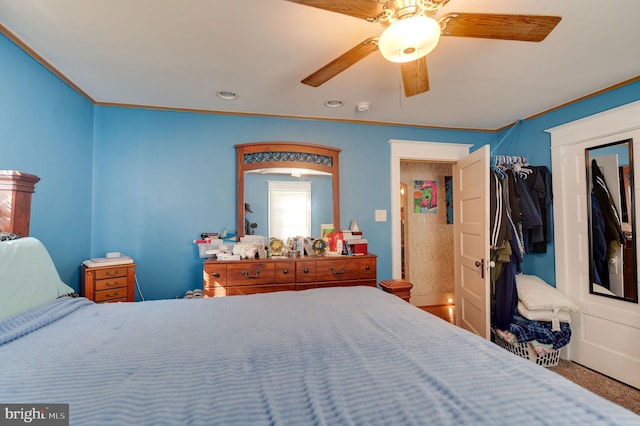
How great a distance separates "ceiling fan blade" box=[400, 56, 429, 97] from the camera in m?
1.55

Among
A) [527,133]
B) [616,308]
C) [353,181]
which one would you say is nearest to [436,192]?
[527,133]

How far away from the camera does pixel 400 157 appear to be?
3307mm

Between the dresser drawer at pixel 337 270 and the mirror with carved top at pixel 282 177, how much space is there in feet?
1.57

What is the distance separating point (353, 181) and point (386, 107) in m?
0.84

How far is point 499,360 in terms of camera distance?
0.84m

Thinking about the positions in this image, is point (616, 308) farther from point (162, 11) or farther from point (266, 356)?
point (162, 11)

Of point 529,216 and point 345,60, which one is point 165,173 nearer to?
point 345,60

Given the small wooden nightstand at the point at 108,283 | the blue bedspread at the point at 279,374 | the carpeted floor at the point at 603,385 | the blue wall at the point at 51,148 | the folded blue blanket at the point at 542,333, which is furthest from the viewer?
the folded blue blanket at the point at 542,333

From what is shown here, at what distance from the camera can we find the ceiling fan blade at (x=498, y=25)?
1188 millimetres

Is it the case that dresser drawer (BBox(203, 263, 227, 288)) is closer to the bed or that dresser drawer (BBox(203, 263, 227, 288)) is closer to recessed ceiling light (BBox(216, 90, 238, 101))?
the bed

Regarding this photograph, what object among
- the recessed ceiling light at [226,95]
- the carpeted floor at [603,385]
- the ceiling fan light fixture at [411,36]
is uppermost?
the recessed ceiling light at [226,95]

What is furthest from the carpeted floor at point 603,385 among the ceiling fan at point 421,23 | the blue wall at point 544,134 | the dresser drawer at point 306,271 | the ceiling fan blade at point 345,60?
Answer: the ceiling fan blade at point 345,60

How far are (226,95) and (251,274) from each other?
5.24 ft

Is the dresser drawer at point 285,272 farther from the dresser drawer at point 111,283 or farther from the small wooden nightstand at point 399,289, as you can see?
the dresser drawer at point 111,283
